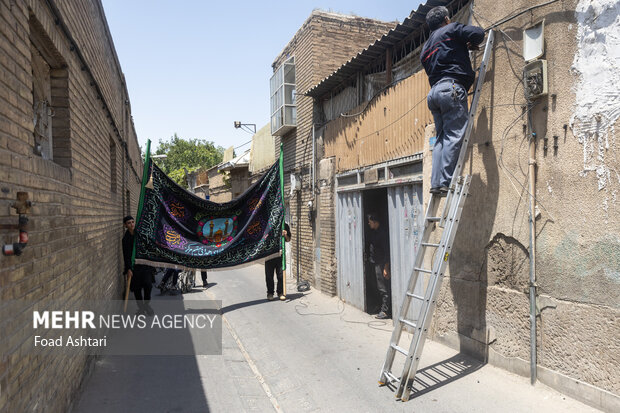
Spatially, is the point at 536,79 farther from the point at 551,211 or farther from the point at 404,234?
the point at 404,234

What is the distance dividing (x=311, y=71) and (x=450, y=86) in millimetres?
6156

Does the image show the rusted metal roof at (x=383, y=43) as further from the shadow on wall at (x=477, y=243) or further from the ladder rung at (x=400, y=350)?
the ladder rung at (x=400, y=350)

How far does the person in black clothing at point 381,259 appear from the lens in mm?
7129

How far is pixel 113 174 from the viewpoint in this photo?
7746mm

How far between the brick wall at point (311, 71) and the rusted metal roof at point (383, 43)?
101cm

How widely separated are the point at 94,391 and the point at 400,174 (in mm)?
4899

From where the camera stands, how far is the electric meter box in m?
3.98

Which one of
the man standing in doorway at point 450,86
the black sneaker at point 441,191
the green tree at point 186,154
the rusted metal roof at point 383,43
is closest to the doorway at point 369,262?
the rusted metal roof at point 383,43

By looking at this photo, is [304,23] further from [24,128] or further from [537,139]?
[24,128]

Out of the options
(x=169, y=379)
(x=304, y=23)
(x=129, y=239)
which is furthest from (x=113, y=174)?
(x=304, y=23)

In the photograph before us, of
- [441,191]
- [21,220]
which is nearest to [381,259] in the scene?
[441,191]

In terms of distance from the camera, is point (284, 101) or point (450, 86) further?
point (284, 101)

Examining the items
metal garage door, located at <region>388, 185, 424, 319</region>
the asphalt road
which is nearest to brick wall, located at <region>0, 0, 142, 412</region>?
the asphalt road

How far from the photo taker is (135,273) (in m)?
7.50
